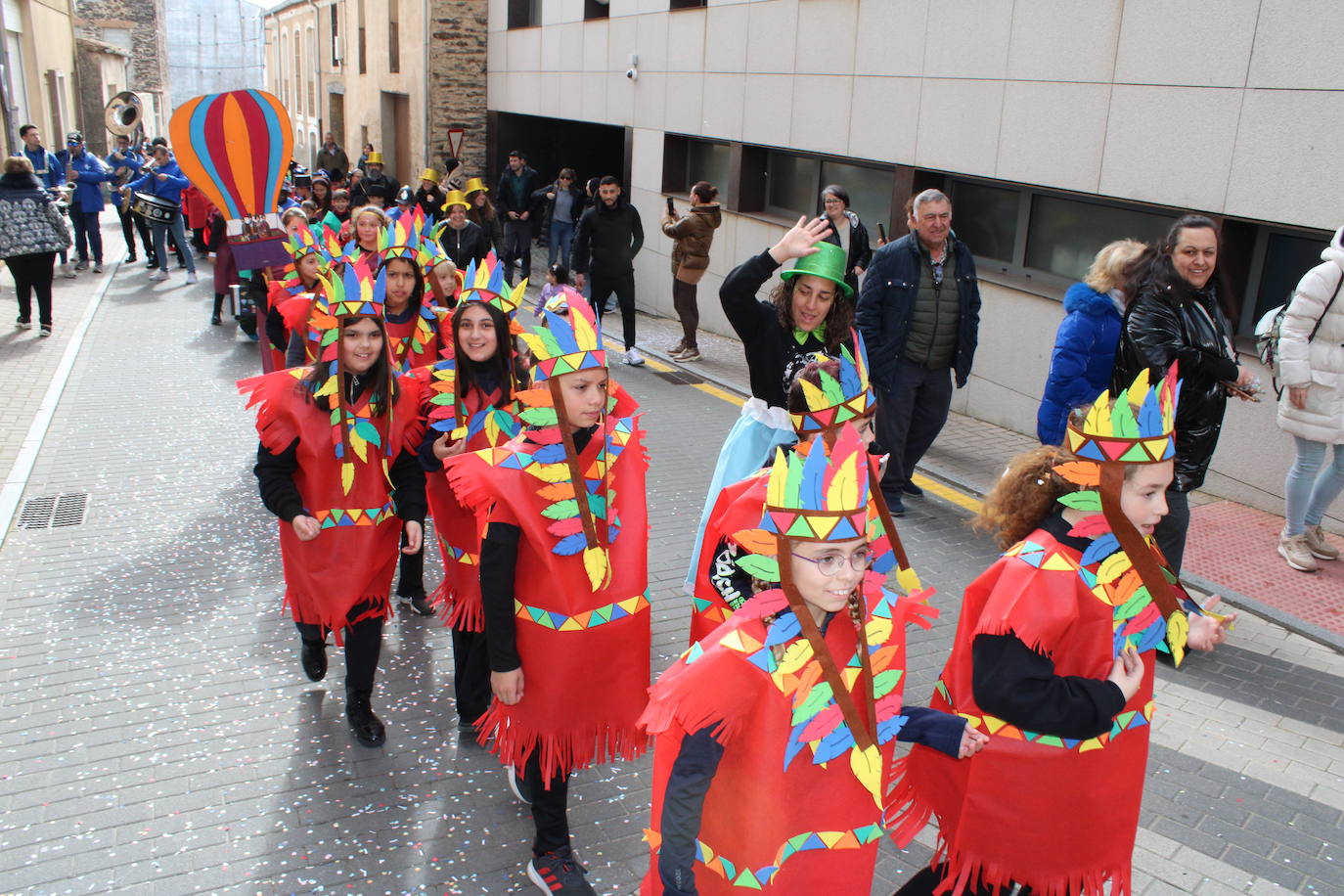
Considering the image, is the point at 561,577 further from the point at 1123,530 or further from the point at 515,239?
the point at 515,239

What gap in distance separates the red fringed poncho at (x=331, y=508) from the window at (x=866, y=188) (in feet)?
26.8

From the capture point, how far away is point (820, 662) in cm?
→ 239

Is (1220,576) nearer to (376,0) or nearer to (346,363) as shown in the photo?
(346,363)

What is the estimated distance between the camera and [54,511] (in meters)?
6.95

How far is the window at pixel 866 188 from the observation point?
11.5m

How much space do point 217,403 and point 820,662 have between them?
8560 millimetres

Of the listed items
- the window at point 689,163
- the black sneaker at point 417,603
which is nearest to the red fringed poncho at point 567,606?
the black sneaker at point 417,603

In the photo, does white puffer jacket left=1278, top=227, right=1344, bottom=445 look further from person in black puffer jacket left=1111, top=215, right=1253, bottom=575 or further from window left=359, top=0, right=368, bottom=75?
window left=359, top=0, right=368, bottom=75

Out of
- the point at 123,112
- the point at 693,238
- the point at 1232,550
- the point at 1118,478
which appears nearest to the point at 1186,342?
the point at 1232,550

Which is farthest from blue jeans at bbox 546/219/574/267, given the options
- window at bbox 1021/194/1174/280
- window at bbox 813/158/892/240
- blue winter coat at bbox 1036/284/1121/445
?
blue winter coat at bbox 1036/284/1121/445

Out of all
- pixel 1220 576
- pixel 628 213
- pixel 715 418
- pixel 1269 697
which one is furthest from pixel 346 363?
pixel 628 213

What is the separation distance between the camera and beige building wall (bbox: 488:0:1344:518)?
7000 millimetres

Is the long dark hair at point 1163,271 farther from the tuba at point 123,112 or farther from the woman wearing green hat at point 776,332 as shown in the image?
the tuba at point 123,112

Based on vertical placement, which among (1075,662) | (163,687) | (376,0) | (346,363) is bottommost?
(163,687)
